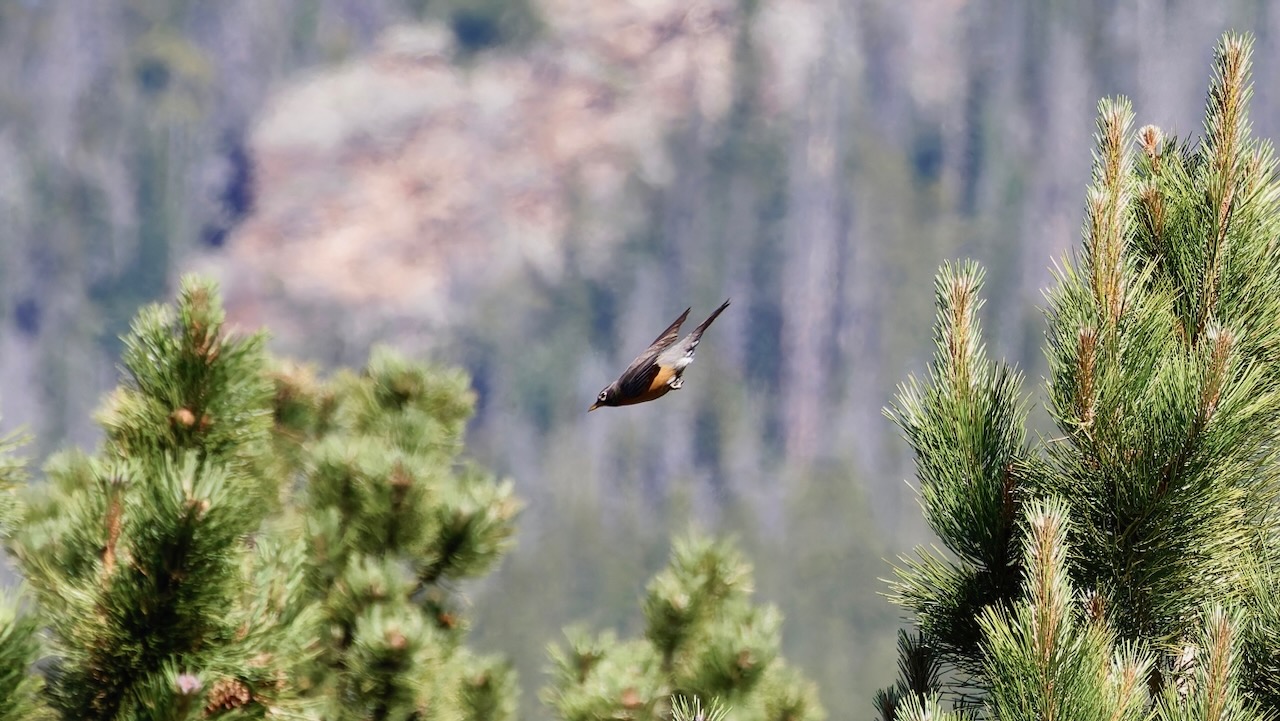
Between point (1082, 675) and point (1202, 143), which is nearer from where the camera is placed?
point (1082, 675)

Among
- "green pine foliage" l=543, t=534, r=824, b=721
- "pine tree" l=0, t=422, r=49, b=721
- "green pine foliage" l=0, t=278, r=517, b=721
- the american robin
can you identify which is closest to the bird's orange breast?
the american robin

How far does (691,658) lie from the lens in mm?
8195

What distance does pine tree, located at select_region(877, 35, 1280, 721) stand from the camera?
3148 mm

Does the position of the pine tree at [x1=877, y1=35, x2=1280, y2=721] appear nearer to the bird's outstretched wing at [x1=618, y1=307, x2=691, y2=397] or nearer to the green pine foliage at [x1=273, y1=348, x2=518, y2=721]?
the bird's outstretched wing at [x1=618, y1=307, x2=691, y2=397]

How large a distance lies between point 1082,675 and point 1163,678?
55 centimetres

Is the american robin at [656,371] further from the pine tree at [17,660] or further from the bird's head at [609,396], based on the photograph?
the pine tree at [17,660]

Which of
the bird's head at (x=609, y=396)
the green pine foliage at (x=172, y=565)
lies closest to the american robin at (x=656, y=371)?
the bird's head at (x=609, y=396)

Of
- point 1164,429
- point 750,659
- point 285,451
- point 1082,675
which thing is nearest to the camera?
point 1082,675

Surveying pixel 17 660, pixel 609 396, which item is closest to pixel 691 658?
pixel 609 396

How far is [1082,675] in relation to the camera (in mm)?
3086

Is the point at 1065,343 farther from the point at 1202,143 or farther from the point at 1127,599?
the point at 1202,143

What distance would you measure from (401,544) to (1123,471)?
531 centimetres

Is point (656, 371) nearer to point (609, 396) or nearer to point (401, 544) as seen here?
point (609, 396)

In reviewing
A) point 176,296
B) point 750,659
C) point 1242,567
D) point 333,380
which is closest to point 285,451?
point 333,380
